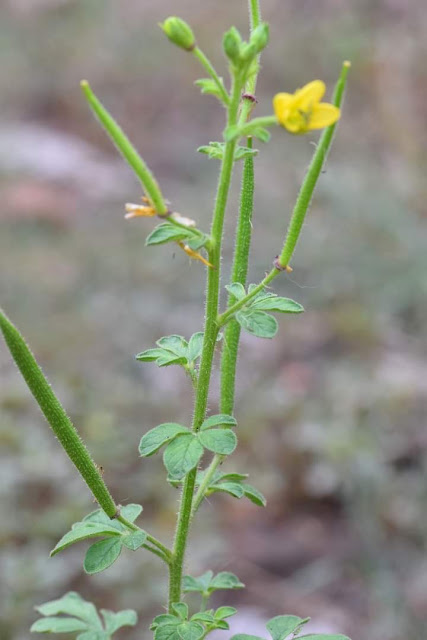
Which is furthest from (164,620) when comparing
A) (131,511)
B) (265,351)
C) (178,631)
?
(265,351)

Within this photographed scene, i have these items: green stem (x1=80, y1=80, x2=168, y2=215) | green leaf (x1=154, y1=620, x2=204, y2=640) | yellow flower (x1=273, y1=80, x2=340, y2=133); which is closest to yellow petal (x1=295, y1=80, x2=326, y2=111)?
yellow flower (x1=273, y1=80, x2=340, y2=133)

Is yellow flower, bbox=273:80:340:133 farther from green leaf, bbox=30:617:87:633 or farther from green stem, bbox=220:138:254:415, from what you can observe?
green leaf, bbox=30:617:87:633

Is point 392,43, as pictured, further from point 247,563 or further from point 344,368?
point 247,563

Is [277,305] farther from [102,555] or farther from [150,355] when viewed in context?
[102,555]

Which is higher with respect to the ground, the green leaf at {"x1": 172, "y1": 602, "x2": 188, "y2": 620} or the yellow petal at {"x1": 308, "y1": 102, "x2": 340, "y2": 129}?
the yellow petal at {"x1": 308, "y1": 102, "x2": 340, "y2": 129}

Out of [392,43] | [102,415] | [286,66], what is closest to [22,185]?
[286,66]
